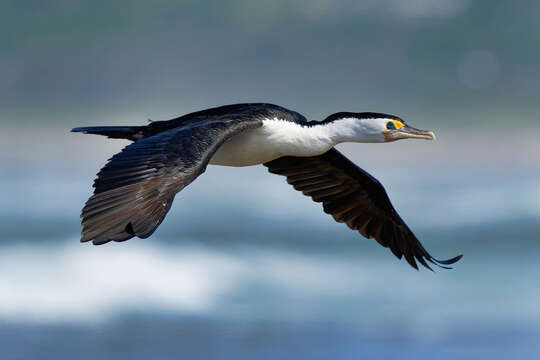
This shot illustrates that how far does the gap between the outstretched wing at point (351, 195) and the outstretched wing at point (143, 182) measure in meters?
4.09

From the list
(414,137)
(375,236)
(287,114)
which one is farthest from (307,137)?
(375,236)

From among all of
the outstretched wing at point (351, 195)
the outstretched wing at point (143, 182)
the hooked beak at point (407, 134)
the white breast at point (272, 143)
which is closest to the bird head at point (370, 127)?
the hooked beak at point (407, 134)

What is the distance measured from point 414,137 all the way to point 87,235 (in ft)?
20.7

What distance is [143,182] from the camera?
12.3 m

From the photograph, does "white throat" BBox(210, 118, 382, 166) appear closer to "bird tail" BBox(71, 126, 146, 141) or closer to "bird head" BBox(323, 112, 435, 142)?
"bird head" BBox(323, 112, 435, 142)

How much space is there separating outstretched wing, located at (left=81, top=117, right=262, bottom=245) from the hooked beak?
11.2 feet

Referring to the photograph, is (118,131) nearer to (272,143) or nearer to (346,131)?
(272,143)

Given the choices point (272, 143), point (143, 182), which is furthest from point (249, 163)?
point (143, 182)

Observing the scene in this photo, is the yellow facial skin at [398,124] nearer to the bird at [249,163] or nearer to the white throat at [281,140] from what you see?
the bird at [249,163]

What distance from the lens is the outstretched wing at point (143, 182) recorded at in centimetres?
1178

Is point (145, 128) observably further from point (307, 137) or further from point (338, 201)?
point (338, 201)

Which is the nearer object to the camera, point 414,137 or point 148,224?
point 148,224

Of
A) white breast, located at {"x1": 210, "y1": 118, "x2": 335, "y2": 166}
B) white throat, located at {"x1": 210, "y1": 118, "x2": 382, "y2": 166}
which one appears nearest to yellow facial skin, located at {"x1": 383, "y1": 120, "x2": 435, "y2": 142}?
white throat, located at {"x1": 210, "y1": 118, "x2": 382, "y2": 166}

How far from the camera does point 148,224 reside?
1192 centimetres
